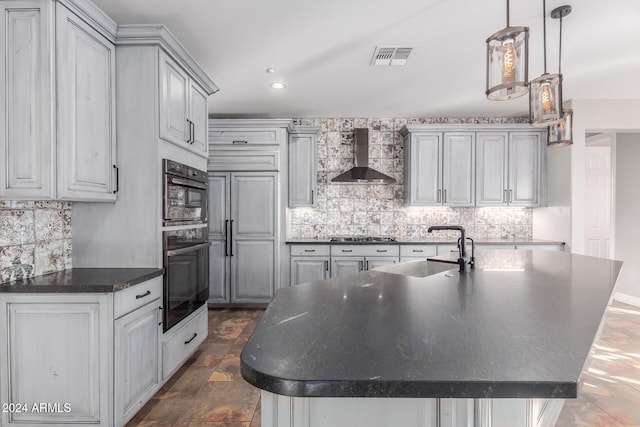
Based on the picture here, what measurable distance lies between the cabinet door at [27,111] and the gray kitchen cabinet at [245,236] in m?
2.43

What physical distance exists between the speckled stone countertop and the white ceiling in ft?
5.87

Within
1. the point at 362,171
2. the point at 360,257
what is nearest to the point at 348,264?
the point at 360,257

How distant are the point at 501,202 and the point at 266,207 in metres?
3.09

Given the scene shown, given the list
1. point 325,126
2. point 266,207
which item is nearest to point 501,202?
point 325,126

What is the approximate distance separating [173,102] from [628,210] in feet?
19.1

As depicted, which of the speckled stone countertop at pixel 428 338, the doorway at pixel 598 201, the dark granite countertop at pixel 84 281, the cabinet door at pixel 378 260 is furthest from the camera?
the doorway at pixel 598 201

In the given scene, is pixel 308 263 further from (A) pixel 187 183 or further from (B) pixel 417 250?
(A) pixel 187 183

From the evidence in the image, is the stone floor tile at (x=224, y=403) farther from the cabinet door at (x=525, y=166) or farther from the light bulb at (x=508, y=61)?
the cabinet door at (x=525, y=166)

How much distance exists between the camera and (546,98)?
1.84m

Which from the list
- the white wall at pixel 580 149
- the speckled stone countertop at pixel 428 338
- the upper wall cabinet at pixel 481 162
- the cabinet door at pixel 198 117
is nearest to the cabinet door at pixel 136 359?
the speckled stone countertop at pixel 428 338

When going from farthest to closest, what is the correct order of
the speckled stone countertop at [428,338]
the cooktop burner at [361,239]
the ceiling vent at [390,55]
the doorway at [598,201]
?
the doorway at [598,201] → the cooktop burner at [361,239] → the ceiling vent at [390,55] → the speckled stone countertop at [428,338]

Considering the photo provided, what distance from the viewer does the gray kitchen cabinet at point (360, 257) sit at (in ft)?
13.8

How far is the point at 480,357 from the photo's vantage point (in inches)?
31.4

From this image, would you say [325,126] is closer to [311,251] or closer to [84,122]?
[311,251]
